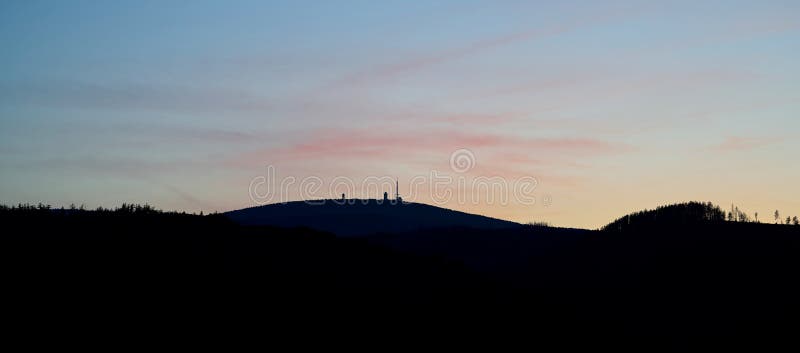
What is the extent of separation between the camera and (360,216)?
139 metres

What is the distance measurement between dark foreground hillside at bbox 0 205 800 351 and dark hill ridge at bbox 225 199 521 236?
82340 mm

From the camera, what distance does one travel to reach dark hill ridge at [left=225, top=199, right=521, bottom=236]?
134 metres

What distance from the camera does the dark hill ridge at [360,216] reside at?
134 m

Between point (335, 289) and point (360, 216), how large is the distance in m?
110

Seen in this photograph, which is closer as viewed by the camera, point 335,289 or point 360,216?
point 335,289

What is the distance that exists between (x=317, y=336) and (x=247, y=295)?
316 centimetres

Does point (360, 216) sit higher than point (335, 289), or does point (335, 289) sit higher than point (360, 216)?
point (360, 216)

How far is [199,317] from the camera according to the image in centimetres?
2412

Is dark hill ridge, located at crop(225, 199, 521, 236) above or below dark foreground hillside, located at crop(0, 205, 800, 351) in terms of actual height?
above

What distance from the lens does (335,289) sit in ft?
95.6

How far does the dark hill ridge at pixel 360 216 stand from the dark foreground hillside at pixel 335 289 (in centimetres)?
8234

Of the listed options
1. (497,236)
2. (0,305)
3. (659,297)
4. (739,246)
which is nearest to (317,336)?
(0,305)

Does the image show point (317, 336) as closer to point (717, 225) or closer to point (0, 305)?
point (0, 305)

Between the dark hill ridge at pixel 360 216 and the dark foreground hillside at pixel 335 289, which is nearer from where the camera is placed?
the dark foreground hillside at pixel 335 289
